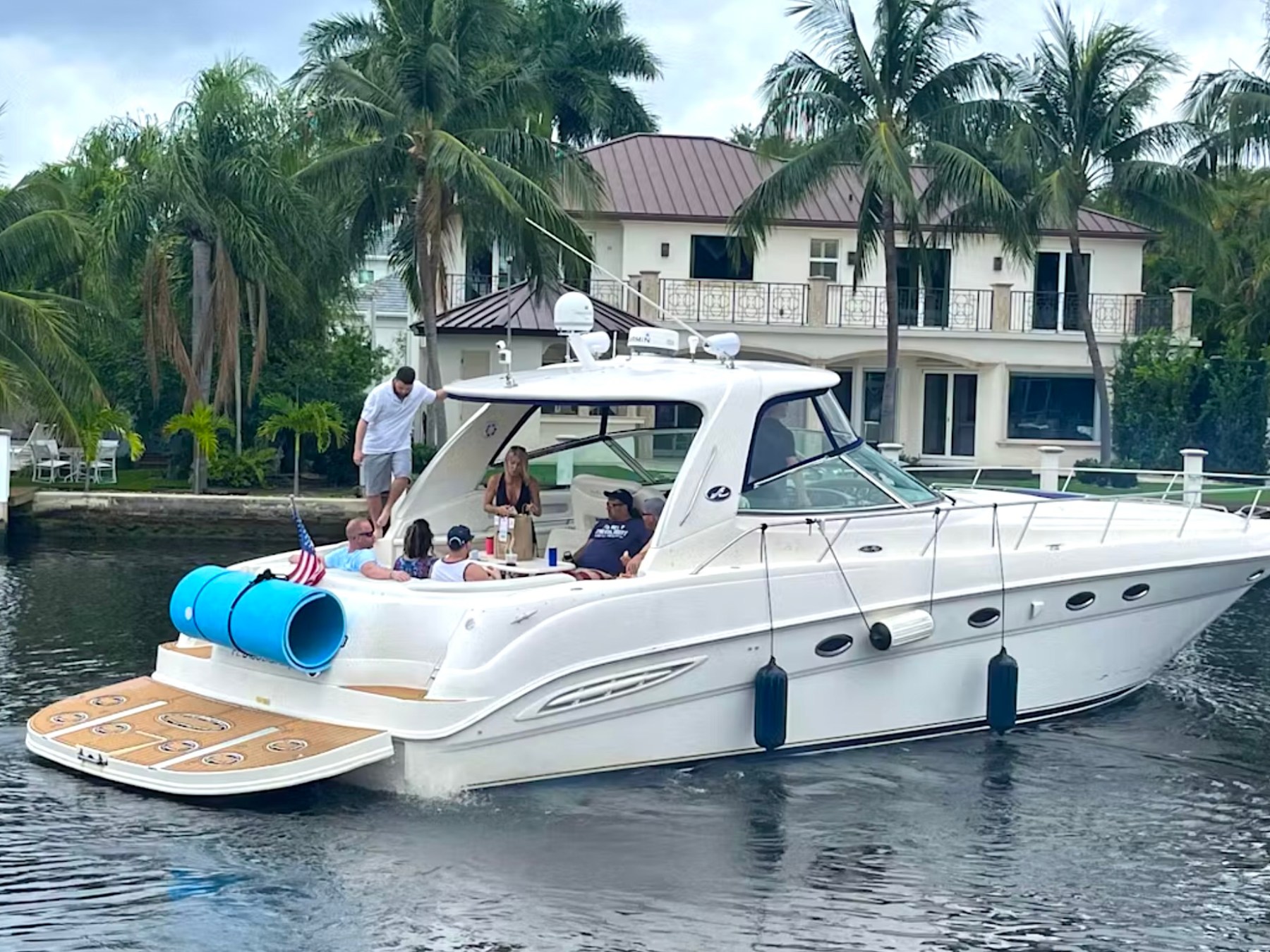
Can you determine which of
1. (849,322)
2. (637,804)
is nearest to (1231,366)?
(849,322)

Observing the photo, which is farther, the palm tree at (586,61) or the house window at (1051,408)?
the palm tree at (586,61)

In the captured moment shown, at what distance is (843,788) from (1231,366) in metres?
23.3

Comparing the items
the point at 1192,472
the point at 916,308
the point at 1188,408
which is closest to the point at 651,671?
the point at 1192,472

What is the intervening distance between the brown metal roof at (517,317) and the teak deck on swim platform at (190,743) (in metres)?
18.6

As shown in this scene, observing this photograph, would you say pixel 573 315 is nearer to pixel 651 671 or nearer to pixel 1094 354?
pixel 651 671

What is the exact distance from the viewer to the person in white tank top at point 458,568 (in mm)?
9750

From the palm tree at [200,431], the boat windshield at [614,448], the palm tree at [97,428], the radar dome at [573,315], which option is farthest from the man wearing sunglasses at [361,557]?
the palm tree at [97,428]

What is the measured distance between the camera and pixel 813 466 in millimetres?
10516

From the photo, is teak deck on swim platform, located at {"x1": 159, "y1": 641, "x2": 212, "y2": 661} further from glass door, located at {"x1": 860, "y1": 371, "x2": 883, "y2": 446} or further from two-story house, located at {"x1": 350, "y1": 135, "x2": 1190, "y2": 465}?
glass door, located at {"x1": 860, "y1": 371, "x2": 883, "y2": 446}

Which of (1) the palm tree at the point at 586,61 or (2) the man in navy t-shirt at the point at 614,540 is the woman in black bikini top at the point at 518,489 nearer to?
(2) the man in navy t-shirt at the point at 614,540

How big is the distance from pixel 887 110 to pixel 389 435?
62.8ft

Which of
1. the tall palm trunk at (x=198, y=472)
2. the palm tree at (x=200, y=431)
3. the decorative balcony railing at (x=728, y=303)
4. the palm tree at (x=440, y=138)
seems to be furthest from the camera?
the decorative balcony railing at (x=728, y=303)

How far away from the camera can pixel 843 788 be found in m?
9.64

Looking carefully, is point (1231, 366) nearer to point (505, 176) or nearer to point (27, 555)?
point (505, 176)
